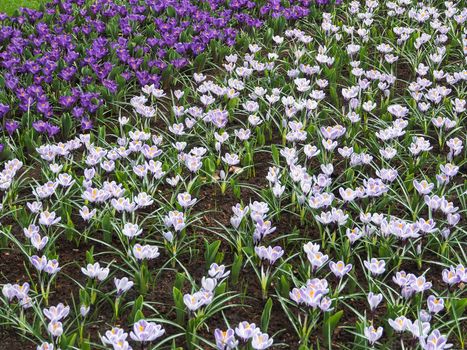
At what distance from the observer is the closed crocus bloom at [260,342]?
248 centimetres

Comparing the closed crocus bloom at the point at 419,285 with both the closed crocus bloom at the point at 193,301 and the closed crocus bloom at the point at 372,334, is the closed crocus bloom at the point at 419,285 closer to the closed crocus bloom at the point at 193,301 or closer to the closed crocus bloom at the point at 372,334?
the closed crocus bloom at the point at 372,334

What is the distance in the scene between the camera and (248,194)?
3854 mm

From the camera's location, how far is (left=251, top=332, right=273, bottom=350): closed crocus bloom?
2477mm

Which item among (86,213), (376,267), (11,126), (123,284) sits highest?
(376,267)

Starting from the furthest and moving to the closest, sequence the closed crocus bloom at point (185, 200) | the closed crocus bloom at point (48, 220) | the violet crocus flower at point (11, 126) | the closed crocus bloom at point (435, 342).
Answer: the violet crocus flower at point (11, 126)
the closed crocus bloom at point (185, 200)
the closed crocus bloom at point (48, 220)
the closed crocus bloom at point (435, 342)

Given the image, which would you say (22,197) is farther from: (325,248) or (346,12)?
(346,12)

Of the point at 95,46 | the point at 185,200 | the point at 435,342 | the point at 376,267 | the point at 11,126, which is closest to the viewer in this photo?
the point at 435,342

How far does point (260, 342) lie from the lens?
249 centimetres

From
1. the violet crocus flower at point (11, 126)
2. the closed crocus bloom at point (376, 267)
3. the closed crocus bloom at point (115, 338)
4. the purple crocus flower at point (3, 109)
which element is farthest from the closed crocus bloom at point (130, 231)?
the purple crocus flower at point (3, 109)

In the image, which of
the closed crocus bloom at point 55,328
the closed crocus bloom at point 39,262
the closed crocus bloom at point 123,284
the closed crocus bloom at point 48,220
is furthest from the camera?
the closed crocus bloom at point 48,220

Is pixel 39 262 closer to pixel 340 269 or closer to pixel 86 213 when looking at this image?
pixel 86 213

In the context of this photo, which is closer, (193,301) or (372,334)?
(372,334)

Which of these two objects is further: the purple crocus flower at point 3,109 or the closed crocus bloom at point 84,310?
the purple crocus flower at point 3,109

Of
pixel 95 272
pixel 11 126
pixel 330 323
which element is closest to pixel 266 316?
pixel 330 323
